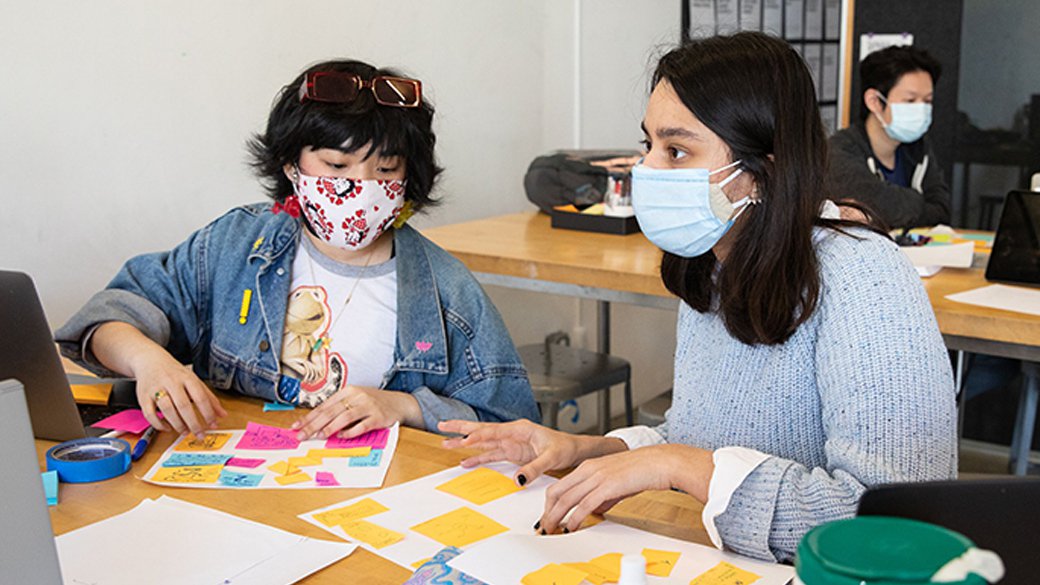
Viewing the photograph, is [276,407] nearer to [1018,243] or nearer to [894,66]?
[1018,243]

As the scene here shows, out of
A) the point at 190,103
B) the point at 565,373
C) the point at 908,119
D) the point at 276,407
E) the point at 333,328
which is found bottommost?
the point at 565,373

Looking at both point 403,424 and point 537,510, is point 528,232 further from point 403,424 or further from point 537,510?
point 537,510

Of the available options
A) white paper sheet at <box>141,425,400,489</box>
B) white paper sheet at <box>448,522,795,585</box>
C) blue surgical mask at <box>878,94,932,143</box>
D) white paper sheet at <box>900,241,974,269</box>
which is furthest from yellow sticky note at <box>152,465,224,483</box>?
blue surgical mask at <box>878,94,932,143</box>

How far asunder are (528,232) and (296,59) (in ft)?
2.86

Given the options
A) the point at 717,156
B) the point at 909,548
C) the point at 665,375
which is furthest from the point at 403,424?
the point at 665,375

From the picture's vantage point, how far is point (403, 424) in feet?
5.36

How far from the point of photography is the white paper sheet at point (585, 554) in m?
1.05

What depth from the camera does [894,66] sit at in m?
3.40

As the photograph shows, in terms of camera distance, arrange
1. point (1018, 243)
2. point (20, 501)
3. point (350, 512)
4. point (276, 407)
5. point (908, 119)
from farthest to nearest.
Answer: point (908, 119), point (1018, 243), point (276, 407), point (350, 512), point (20, 501)

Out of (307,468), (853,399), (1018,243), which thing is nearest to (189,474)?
(307,468)

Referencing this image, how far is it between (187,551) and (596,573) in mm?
473

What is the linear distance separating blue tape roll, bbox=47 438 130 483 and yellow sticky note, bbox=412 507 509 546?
1.55ft

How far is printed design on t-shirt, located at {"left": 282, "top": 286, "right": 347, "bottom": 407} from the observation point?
177 centimetres

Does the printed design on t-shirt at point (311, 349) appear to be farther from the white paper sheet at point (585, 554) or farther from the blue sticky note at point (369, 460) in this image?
the white paper sheet at point (585, 554)
